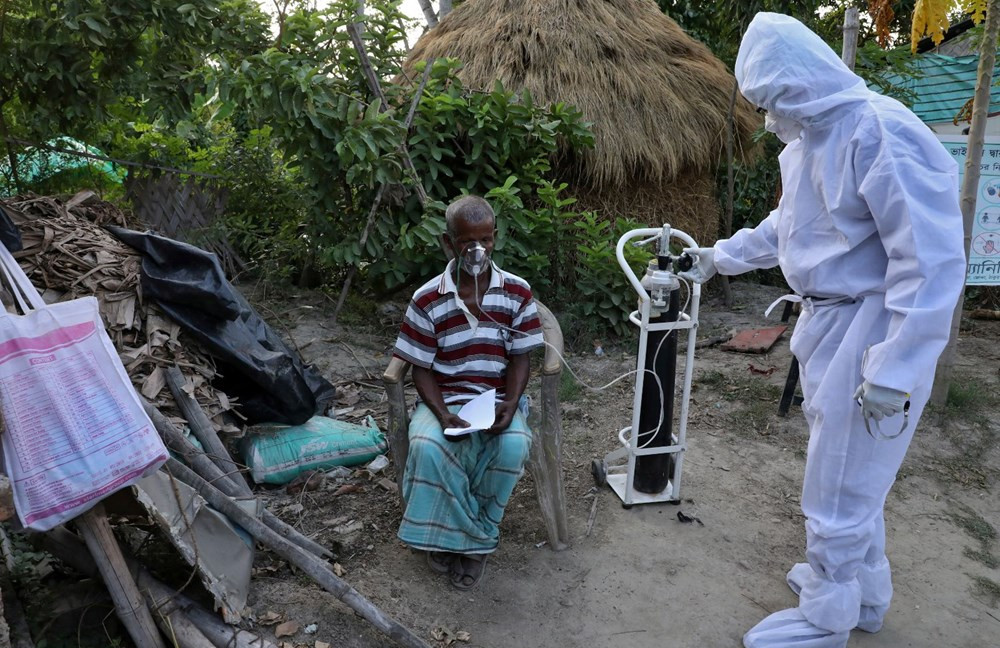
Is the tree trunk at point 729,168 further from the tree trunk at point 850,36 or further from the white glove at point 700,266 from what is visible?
the white glove at point 700,266

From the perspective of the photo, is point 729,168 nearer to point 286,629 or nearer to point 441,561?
point 441,561

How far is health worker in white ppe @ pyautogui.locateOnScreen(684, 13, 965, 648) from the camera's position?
2.04 m

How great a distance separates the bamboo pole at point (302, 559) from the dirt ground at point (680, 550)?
22 cm

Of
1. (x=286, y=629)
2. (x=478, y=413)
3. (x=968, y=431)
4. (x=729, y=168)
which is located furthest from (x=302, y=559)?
(x=729, y=168)

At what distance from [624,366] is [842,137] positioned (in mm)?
→ 3081

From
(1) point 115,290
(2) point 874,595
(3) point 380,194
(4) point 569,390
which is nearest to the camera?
(2) point 874,595

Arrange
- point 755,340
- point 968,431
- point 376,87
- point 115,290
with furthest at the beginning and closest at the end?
1. point 755,340
2. point 376,87
3. point 968,431
4. point 115,290

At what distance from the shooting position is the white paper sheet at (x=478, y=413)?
2662 millimetres

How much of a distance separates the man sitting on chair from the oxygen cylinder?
57 centimetres

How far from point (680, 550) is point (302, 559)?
1.63 metres

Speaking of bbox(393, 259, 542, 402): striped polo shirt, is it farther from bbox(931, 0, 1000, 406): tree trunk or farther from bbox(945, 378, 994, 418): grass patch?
bbox(945, 378, 994, 418): grass patch

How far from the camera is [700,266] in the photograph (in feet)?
10.0

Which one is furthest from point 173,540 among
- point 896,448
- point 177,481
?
point 896,448

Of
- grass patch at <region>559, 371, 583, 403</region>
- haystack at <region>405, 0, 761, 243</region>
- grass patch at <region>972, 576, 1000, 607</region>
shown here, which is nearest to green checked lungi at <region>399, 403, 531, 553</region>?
grass patch at <region>559, 371, 583, 403</region>
